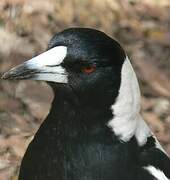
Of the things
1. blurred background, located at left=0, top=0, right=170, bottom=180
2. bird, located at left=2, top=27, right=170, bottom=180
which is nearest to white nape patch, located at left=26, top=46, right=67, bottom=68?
bird, located at left=2, top=27, right=170, bottom=180

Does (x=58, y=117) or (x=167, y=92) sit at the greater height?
(x=58, y=117)

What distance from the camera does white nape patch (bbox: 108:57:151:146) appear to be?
3215mm

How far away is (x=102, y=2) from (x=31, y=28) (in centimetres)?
87

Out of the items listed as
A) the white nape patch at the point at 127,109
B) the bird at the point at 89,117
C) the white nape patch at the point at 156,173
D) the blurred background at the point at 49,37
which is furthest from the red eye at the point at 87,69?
the blurred background at the point at 49,37

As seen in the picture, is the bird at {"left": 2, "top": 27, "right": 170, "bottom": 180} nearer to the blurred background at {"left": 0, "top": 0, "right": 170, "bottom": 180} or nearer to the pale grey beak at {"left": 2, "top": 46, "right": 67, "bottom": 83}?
the pale grey beak at {"left": 2, "top": 46, "right": 67, "bottom": 83}

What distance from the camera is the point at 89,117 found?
127 inches

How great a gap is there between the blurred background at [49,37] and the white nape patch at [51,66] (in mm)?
1073

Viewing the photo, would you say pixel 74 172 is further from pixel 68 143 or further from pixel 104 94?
pixel 104 94

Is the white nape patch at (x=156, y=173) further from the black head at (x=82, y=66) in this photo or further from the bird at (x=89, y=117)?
the black head at (x=82, y=66)

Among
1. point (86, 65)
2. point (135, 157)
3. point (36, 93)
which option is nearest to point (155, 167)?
point (135, 157)

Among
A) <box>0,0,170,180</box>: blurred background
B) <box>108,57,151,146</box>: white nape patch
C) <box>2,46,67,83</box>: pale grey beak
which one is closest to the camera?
<box>2,46,67,83</box>: pale grey beak

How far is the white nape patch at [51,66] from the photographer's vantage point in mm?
3105

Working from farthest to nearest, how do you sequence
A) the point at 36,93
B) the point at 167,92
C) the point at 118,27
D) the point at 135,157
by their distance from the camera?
the point at 118,27, the point at 167,92, the point at 36,93, the point at 135,157

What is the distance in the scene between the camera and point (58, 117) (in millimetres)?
3285
